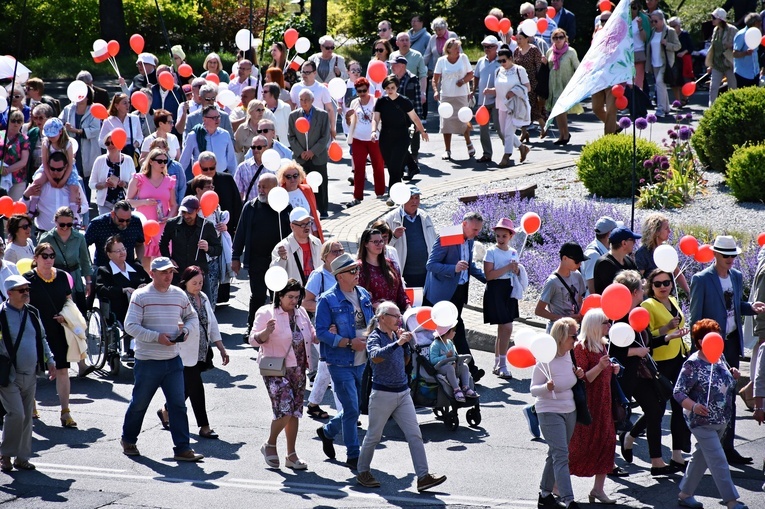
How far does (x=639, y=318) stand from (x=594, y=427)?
0.94 metres

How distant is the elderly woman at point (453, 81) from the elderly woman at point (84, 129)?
5941 millimetres

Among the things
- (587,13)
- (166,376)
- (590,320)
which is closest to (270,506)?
(166,376)

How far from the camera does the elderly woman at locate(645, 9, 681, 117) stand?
2486 centimetres

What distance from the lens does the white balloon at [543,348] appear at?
8.84 metres

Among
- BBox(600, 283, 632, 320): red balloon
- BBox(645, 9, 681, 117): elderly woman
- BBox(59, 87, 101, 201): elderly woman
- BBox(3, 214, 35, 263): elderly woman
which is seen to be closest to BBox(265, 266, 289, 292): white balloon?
BBox(600, 283, 632, 320): red balloon

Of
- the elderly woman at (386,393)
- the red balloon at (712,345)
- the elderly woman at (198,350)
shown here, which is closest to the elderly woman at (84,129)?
the elderly woman at (198,350)

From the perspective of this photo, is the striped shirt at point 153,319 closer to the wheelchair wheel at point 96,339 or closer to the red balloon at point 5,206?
the wheelchair wheel at point 96,339

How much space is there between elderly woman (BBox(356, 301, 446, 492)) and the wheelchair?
3.78 meters

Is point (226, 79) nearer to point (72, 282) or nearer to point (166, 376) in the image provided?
point (72, 282)

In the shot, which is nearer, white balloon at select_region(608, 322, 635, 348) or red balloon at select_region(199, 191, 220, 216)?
white balloon at select_region(608, 322, 635, 348)

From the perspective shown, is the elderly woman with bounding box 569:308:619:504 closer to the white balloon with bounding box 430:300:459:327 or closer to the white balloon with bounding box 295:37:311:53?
the white balloon with bounding box 430:300:459:327

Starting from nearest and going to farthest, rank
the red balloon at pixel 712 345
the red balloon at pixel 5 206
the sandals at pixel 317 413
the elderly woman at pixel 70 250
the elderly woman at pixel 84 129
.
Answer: the red balloon at pixel 712 345 < the sandals at pixel 317 413 < the elderly woman at pixel 70 250 < the red balloon at pixel 5 206 < the elderly woman at pixel 84 129

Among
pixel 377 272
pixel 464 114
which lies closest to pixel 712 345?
pixel 377 272

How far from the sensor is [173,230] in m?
13.1
